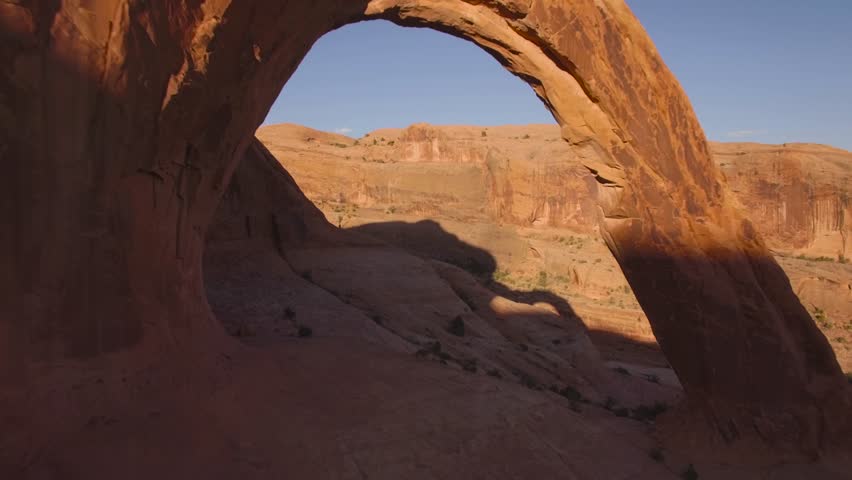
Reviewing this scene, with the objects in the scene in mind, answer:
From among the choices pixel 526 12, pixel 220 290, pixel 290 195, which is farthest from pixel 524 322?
pixel 526 12

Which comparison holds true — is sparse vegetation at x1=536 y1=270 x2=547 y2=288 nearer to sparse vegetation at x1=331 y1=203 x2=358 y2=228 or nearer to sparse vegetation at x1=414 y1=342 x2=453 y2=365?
sparse vegetation at x1=331 y1=203 x2=358 y2=228

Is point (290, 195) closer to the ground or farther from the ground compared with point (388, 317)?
farther from the ground

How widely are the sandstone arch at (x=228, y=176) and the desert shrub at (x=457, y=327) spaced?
6.03 m

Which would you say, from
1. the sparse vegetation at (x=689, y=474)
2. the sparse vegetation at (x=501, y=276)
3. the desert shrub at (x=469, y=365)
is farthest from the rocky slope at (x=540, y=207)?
the sparse vegetation at (x=689, y=474)

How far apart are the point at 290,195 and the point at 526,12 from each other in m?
8.90

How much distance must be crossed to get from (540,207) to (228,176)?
33.1 meters

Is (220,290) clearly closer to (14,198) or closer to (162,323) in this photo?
(162,323)

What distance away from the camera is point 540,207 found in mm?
38281

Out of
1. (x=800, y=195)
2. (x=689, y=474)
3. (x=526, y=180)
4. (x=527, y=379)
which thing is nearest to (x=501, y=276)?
(x=526, y=180)

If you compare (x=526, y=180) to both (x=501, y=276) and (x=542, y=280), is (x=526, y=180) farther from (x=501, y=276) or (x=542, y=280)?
(x=501, y=276)

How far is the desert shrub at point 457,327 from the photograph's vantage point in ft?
43.8

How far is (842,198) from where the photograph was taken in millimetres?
30781

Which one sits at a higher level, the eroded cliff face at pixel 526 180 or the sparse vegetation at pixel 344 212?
the eroded cliff face at pixel 526 180

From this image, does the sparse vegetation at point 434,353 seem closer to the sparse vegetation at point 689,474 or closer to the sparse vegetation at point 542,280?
the sparse vegetation at point 689,474
